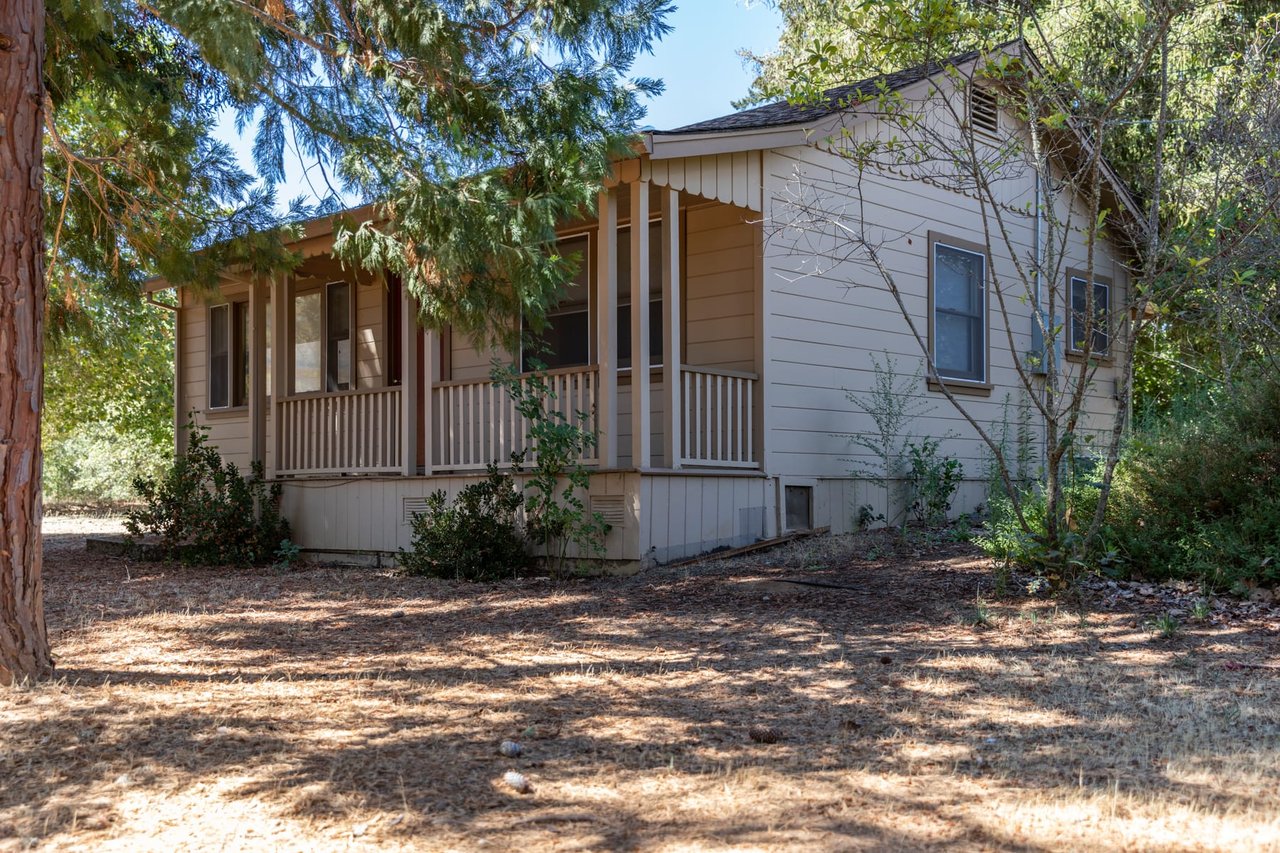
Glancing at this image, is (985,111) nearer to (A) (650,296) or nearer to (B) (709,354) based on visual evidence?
(A) (650,296)

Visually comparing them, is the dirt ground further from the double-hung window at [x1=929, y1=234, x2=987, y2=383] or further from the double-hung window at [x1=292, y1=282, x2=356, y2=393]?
the double-hung window at [x1=292, y1=282, x2=356, y2=393]

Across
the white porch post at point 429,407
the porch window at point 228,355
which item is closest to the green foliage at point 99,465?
the porch window at point 228,355

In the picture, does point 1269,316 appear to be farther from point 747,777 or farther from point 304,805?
point 304,805

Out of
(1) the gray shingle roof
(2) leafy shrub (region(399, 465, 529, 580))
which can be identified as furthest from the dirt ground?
(1) the gray shingle roof

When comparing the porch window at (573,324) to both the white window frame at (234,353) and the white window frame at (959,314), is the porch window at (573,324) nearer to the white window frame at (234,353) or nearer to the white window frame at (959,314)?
the white window frame at (959,314)

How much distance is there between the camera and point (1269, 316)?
9758 millimetres

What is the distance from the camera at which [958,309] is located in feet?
39.6

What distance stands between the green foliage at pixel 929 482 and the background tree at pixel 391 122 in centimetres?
428

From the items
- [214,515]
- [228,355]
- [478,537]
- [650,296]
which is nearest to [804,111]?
[650,296]

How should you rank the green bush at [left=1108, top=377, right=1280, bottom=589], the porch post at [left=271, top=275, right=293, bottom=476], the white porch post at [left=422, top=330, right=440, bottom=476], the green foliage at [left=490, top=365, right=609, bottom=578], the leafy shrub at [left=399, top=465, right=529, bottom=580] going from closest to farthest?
the green bush at [left=1108, top=377, right=1280, bottom=589], the green foliage at [left=490, top=365, right=609, bottom=578], the leafy shrub at [left=399, top=465, right=529, bottom=580], the white porch post at [left=422, top=330, right=440, bottom=476], the porch post at [left=271, top=275, right=293, bottom=476]

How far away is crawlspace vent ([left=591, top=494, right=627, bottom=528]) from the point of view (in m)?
9.25

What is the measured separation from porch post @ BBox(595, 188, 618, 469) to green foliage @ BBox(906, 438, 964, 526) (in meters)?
3.14

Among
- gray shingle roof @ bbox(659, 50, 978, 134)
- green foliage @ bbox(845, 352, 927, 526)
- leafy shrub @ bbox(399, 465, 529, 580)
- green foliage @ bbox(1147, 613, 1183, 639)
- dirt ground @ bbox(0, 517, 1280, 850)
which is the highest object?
gray shingle roof @ bbox(659, 50, 978, 134)

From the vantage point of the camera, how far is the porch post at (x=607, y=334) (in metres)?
9.30
